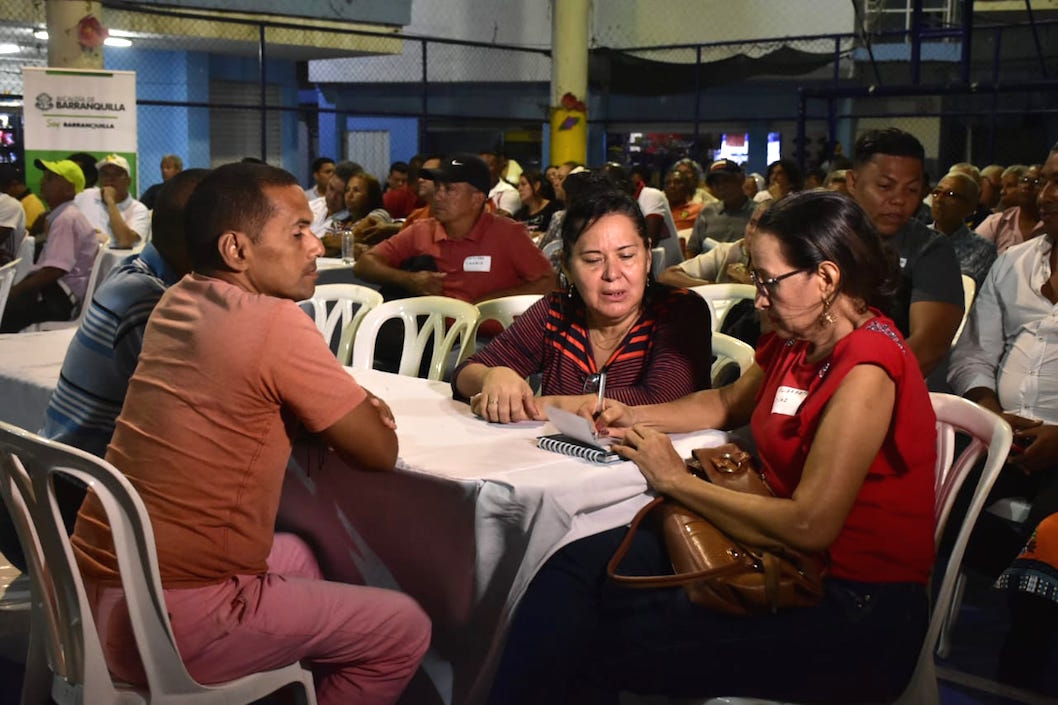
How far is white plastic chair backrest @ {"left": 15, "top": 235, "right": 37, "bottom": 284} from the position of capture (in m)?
6.69

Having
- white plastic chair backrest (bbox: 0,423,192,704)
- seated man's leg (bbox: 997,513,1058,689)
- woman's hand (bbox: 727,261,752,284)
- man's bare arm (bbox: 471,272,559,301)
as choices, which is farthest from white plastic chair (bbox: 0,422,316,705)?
woman's hand (bbox: 727,261,752,284)

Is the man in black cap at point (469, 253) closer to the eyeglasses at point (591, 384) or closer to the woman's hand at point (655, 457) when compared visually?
the eyeglasses at point (591, 384)

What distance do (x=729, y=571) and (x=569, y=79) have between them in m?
12.2

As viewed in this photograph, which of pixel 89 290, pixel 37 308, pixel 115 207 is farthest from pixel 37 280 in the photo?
pixel 115 207

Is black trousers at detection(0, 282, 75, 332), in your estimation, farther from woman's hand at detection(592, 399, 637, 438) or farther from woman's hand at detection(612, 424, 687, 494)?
woman's hand at detection(612, 424, 687, 494)

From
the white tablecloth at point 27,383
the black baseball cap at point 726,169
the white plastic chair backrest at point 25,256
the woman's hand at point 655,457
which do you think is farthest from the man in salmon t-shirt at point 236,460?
the black baseball cap at point 726,169

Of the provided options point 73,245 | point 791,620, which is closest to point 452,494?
point 791,620

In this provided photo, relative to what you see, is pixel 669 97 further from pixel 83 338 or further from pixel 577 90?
pixel 83 338

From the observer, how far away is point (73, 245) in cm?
666

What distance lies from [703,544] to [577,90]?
40.0 feet

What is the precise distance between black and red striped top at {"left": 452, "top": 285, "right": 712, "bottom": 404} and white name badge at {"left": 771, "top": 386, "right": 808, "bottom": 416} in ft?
1.71

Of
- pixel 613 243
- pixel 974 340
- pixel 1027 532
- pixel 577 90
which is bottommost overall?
pixel 1027 532

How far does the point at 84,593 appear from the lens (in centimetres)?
199

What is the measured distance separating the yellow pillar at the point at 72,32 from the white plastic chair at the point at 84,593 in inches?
354
